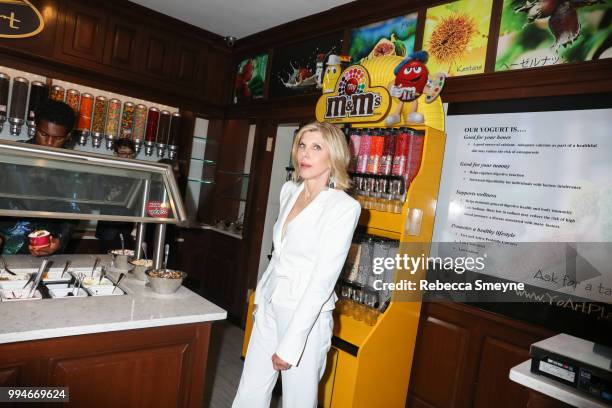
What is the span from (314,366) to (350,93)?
74.3 inches

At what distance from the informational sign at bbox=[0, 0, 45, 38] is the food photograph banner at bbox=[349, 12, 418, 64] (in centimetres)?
278

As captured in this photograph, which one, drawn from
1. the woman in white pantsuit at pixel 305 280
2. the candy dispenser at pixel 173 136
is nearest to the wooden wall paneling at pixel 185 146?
the candy dispenser at pixel 173 136

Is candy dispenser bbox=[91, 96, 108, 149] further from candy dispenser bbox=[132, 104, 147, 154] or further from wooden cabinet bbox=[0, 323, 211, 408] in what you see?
wooden cabinet bbox=[0, 323, 211, 408]

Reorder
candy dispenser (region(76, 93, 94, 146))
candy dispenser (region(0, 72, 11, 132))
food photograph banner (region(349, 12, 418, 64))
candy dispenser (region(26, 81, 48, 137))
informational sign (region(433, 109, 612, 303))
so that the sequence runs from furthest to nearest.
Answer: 1. candy dispenser (region(76, 93, 94, 146))
2. candy dispenser (region(26, 81, 48, 137))
3. candy dispenser (region(0, 72, 11, 132))
4. food photograph banner (region(349, 12, 418, 64))
5. informational sign (region(433, 109, 612, 303))

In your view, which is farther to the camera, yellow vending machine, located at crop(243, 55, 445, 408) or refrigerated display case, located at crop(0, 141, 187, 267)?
yellow vending machine, located at crop(243, 55, 445, 408)

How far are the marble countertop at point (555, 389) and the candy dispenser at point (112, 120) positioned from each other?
390 centimetres

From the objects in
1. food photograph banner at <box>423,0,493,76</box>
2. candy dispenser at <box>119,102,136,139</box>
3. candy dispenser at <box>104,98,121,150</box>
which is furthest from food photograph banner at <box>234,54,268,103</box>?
food photograph banner at <box>423,0,493,76</box>

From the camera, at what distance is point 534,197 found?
7.78ft

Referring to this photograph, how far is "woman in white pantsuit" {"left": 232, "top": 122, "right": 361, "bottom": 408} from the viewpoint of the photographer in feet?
5.62

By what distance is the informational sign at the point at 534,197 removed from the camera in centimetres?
213

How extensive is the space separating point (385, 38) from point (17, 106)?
3.13 metres

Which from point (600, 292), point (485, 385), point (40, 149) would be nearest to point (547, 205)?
point (600, 292)

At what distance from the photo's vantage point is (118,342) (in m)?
Answer: 1.56

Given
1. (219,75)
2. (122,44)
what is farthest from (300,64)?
A: (122,44)
